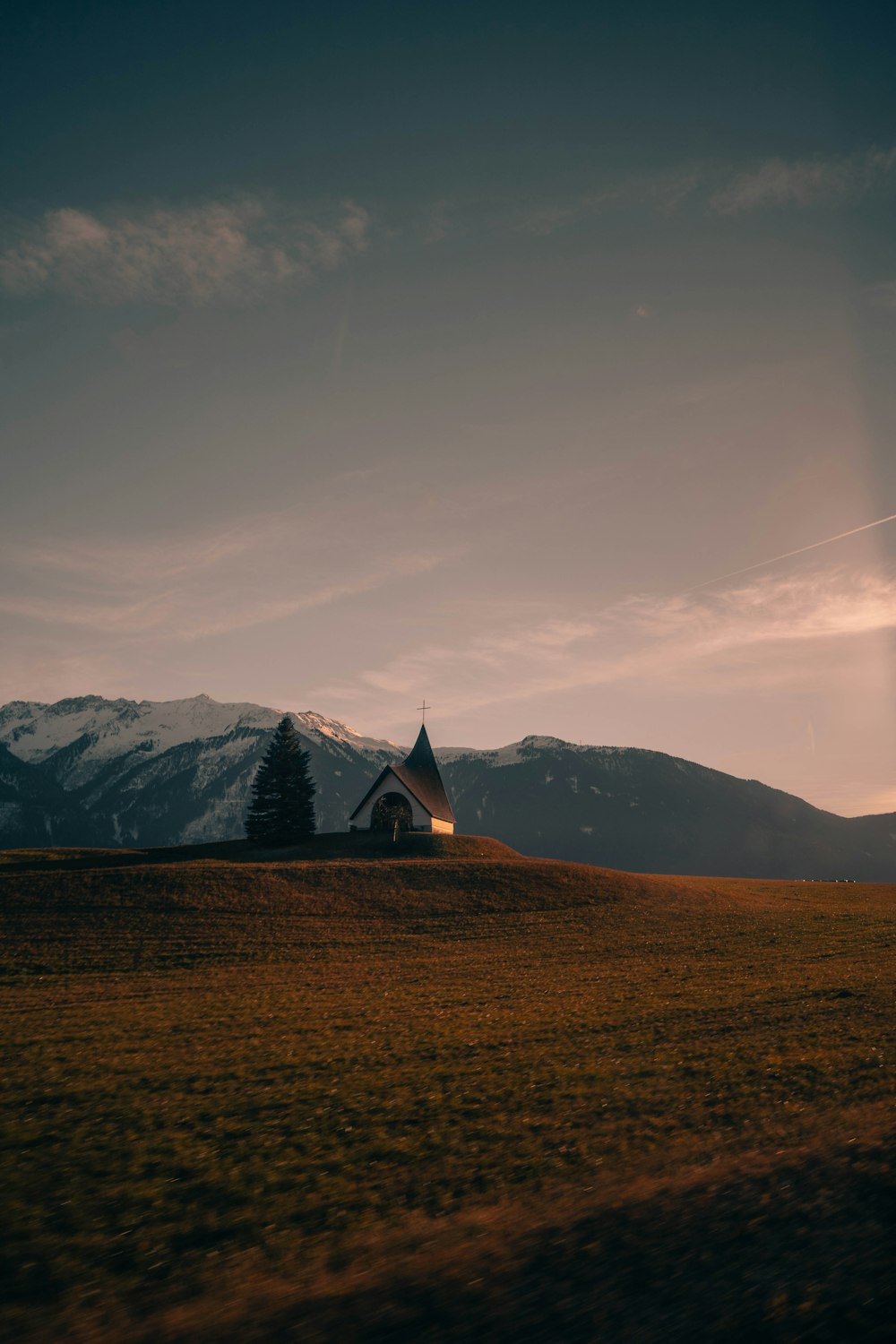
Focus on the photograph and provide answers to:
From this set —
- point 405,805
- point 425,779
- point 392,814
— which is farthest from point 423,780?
point 392,814

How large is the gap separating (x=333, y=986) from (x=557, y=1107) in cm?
1567

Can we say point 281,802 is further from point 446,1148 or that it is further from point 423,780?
point 446,1148

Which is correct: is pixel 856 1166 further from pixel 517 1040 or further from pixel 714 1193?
pixel 517 1040

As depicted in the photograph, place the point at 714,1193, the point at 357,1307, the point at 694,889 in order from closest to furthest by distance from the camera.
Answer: the point at 357,1307 < the point at 714,1193 < the point at 694,889

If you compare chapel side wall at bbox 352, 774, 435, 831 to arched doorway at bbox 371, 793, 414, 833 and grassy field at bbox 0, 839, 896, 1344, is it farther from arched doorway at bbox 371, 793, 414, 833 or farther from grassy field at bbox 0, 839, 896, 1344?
grassy field at bbox 0, 839, 896, 1344

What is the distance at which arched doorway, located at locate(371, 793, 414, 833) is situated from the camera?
73.0 m

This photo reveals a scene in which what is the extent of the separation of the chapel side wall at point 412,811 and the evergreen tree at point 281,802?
5481mm

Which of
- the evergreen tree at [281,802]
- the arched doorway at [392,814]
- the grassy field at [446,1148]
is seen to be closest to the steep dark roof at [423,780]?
the arched doorway at [392,814]

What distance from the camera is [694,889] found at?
58.1 metres

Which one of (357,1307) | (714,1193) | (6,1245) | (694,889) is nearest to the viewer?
(357,1307)

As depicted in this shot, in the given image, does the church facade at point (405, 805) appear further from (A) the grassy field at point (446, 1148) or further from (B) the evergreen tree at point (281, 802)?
(A) the grassy field at point (446, 1148)

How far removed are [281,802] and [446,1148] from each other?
6763 cm

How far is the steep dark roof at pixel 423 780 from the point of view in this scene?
7481cm

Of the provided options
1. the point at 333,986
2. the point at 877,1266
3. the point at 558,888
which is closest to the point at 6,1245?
the point at 877,1266
